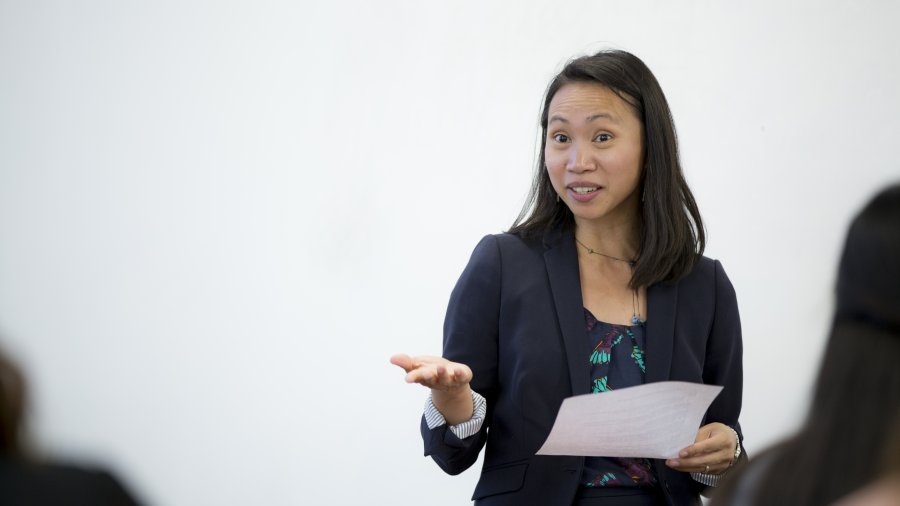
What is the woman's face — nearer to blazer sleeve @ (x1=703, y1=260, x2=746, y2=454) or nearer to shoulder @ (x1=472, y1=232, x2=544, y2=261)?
shoulder @ (x1=472, y1=232, x2=544, y2=261)

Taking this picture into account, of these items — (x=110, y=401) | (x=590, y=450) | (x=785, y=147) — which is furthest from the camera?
(x=785, y=147)

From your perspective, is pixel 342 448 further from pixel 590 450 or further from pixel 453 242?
pixel 590 450

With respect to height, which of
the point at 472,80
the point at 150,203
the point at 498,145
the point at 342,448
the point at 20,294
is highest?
the point at 472,80

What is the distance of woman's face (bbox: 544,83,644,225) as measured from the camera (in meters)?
1.92

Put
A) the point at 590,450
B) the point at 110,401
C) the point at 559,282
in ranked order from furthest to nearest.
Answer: the point at 110,401, the point at 559,282, the point at 590,450

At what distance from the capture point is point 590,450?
1659mm

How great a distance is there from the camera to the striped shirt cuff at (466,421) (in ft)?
5.85

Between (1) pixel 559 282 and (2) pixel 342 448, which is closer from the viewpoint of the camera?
(1) pixel 559 282

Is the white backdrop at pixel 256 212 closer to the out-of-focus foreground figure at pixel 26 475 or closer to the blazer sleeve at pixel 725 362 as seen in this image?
the blazer sleeve at pixel 725 362

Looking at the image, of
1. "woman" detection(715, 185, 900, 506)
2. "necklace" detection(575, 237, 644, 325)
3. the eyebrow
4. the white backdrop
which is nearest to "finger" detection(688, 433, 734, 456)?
"necklace" detection(575, 237, 644, 325)

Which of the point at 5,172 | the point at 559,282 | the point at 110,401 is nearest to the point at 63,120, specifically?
the point at 5,172

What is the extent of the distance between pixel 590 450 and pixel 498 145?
1.62 meters

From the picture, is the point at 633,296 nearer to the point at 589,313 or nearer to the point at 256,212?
the point at 589,313

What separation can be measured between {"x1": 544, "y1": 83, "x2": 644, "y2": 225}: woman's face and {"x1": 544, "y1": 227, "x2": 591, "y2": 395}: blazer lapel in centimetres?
8
